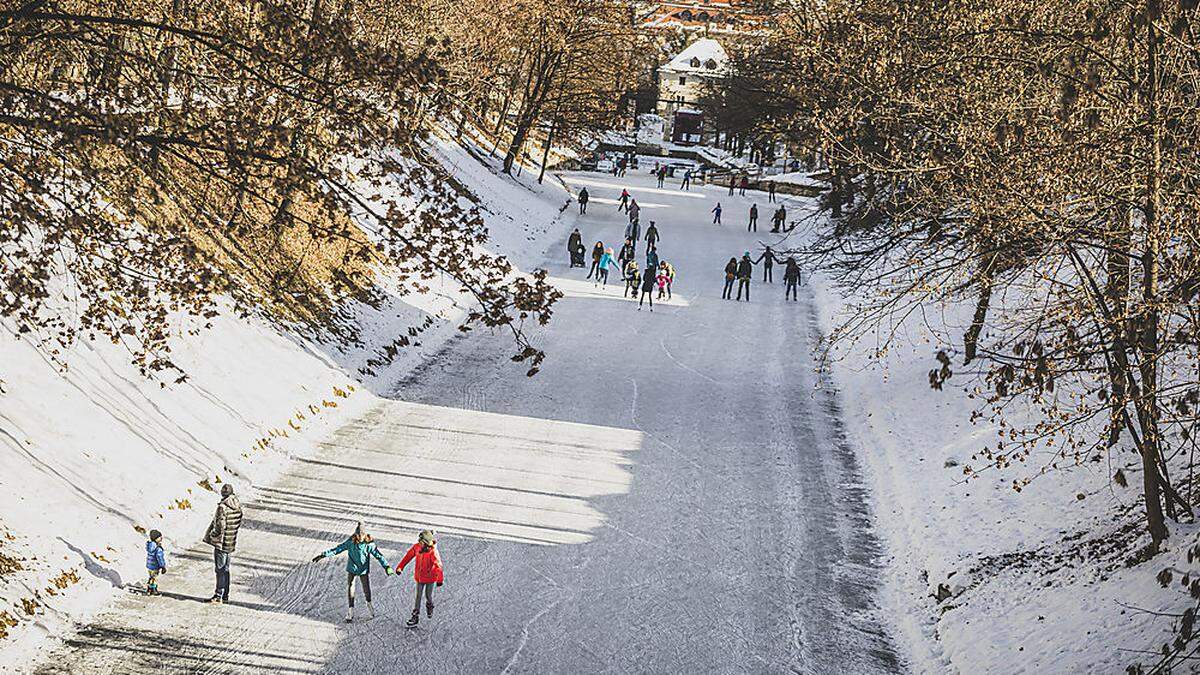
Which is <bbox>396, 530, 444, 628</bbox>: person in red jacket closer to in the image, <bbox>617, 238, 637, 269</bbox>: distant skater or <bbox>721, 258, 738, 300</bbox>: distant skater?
<bbox>721, 258, 738, 300</bbox>: distant skater

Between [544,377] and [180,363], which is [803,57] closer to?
[544,377]

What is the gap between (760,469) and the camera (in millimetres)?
16844

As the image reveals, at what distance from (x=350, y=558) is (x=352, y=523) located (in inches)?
104

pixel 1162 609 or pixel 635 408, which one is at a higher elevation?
pixel 1162 609

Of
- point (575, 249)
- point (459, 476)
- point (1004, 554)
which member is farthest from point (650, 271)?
point (1004, 554)

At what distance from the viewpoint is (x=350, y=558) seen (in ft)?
35.6

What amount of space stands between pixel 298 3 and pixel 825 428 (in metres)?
12.7

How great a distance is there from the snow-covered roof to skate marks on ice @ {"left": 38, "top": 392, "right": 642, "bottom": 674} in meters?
106

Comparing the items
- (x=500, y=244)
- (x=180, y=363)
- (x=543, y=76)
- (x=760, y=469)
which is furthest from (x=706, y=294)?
(x=543, y=76)

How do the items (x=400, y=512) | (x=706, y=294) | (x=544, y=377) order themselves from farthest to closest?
(x=706, y=294) < (x=544, y=377) < (x=400, y=512)

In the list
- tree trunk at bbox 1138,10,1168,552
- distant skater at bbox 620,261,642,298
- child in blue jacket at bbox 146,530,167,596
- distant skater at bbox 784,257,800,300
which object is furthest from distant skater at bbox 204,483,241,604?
distant skater at bbox 784,257,800,300

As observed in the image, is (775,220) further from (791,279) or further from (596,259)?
(596,259)

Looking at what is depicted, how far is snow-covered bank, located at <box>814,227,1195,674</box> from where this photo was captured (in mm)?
9844

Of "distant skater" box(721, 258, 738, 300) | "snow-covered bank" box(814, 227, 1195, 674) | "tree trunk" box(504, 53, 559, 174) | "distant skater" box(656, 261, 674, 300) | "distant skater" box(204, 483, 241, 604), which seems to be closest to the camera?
"snow-covered bank" box(814, 227, 1195, 674)
